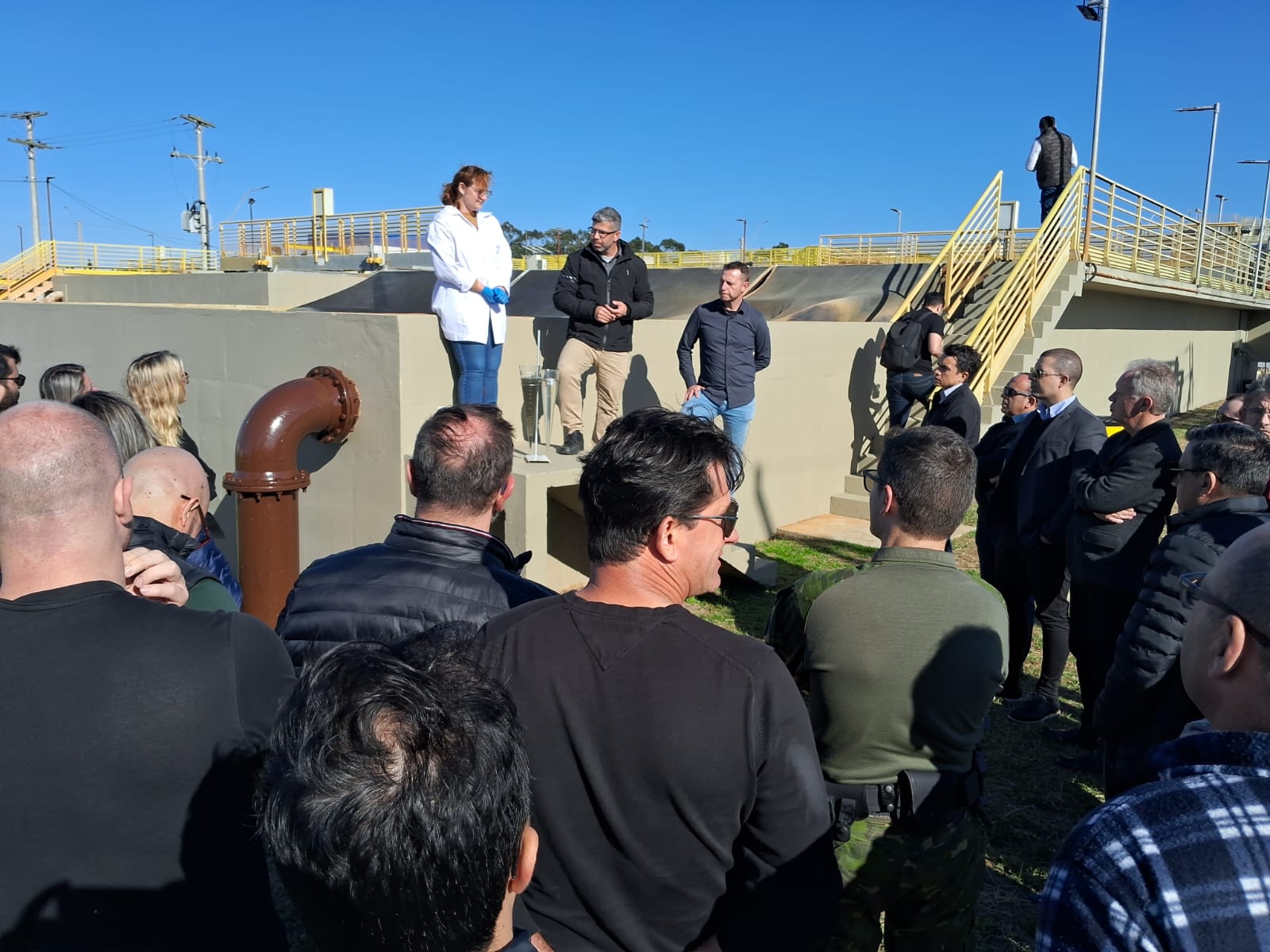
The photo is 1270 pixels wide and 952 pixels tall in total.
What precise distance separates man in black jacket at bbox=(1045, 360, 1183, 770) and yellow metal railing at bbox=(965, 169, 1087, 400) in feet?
18.7

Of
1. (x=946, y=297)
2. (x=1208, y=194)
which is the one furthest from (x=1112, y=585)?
(x=1208, y=194)

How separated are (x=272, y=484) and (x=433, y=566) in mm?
3305

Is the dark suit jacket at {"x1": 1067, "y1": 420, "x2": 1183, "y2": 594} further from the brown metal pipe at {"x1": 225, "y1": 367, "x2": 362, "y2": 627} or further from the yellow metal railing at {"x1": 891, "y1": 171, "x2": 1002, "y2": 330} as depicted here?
the yellow metal railing at {"x1": 891, "y1": 171, "x2": 1002, "y2": 330}

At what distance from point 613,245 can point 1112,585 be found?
383 centimetres

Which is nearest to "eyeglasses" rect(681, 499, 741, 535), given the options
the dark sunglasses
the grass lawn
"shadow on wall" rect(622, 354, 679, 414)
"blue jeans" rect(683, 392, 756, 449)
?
the dark sunglasses

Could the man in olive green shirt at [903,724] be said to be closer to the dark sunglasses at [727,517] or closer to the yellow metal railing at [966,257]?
the dark sunglasses at [727,517]

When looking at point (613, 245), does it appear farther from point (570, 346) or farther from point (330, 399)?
point (330, 399)

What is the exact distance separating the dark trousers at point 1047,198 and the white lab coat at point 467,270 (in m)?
10.1

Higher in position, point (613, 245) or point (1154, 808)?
point (613, 245)

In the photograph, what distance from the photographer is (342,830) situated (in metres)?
0.97

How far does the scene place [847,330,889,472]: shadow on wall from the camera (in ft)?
31.9

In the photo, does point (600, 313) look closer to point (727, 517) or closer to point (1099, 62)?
point (727, 517)

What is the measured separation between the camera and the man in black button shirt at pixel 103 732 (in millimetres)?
1516

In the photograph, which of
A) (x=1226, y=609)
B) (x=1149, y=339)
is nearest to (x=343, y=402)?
(x=1226, y=609)
